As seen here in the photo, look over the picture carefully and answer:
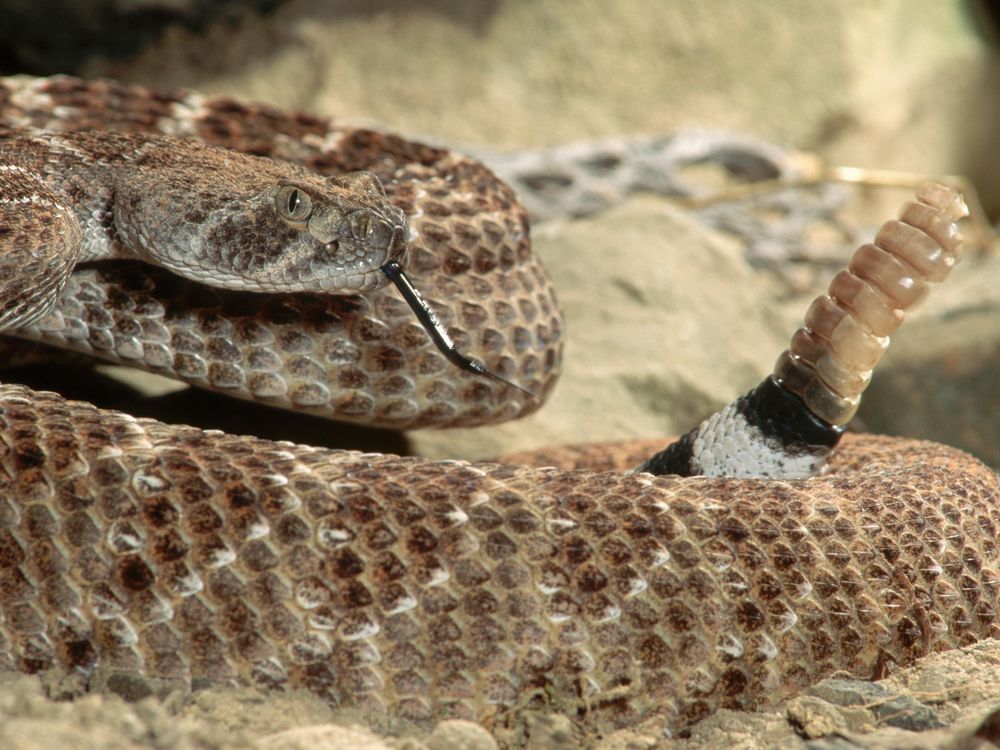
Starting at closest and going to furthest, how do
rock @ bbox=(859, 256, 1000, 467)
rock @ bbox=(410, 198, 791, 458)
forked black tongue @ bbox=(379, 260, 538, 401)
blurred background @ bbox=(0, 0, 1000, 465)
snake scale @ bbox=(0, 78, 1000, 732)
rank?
snake scale @ bbox=(0, 78, 1000, 732) → forked black tongue @ bbox=(379, 260, 538, 401) → rock @ bbox=(410, 198, 791, 458) → rock @ bbox=(859, 256, 1000, 467) → blurred background @ bbox=(0, 0, 1000, 465)

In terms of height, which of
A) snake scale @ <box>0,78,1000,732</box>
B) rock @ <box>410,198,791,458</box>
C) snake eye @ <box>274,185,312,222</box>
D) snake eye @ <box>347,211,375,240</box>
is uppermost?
snake eye @ <box>347,211,375,240</box>

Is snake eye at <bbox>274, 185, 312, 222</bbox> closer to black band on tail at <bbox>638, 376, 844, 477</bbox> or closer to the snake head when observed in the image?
the snake head

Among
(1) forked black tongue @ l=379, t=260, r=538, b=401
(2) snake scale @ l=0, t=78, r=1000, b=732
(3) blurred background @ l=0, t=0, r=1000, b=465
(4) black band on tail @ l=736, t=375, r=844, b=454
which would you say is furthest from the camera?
(3) blurred background @ l=0, t=0, r=1000, b=465

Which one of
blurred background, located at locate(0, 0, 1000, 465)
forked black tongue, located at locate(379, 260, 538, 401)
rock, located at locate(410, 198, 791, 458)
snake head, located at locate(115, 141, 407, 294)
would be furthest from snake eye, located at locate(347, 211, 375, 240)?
blurred background, located at locate(0, 0, 1000, 465)

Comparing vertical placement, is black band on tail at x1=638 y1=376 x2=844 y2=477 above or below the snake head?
above

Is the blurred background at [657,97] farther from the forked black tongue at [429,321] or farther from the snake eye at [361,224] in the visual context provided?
the snake eye at [361,224]

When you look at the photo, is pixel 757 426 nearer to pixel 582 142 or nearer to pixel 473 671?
pixel 473 671

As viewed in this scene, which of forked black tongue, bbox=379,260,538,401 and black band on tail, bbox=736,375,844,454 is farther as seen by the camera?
forked black tongue, bbox=379,260,538,401

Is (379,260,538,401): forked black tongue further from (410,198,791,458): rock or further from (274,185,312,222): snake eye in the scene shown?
(410,198,791,458): rock
